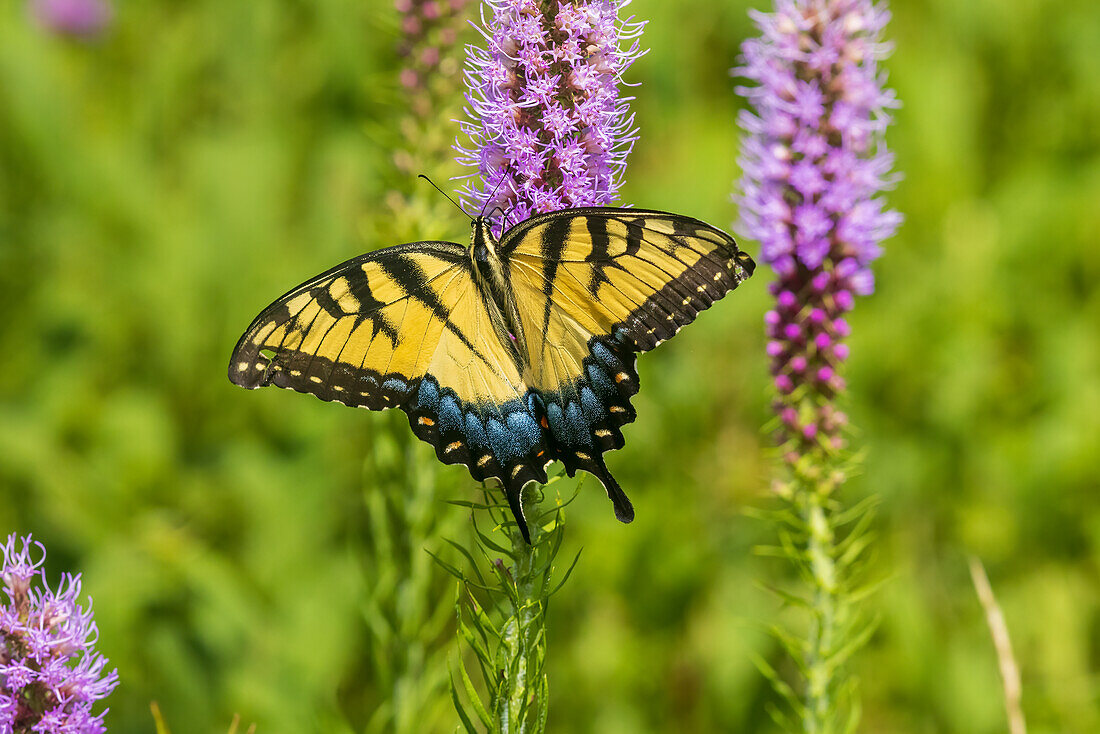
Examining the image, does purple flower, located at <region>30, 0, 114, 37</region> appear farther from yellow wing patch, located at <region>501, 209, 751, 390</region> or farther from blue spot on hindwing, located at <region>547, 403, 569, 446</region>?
blue spot on hindwing, located at <region>547, 403, 569, 446</region>

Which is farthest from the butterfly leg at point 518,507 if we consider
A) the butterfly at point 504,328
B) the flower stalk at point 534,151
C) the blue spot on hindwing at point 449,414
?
the blue spot on hindwing at point 449,414

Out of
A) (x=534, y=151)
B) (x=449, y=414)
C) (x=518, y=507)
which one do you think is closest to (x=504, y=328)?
(x=449, y=414)

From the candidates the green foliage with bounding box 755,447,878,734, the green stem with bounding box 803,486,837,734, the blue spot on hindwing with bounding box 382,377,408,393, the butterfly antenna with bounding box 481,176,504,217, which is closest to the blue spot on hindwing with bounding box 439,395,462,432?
the blue spot on hindwing with bounding box 382,377,408,393

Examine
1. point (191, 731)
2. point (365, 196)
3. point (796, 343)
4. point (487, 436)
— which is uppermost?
point (365, 196)

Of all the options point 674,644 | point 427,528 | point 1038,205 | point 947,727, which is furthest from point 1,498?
point 1038,205

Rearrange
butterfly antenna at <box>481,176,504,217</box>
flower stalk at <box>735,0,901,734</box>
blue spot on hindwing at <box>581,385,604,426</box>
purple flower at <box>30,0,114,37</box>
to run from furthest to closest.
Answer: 1. purple flower at <box>30,0,114,37</box>
2. flower stalk at <box>735,0,901,734</box>
3. blue spot on hindwing at <box>581,385,604,426</box>
4. butterfly antenna at <box>481,176,504,217</box>

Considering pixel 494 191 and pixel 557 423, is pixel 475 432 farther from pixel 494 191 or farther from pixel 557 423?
pixel 494 191

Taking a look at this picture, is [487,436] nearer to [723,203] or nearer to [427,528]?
[427,528]
